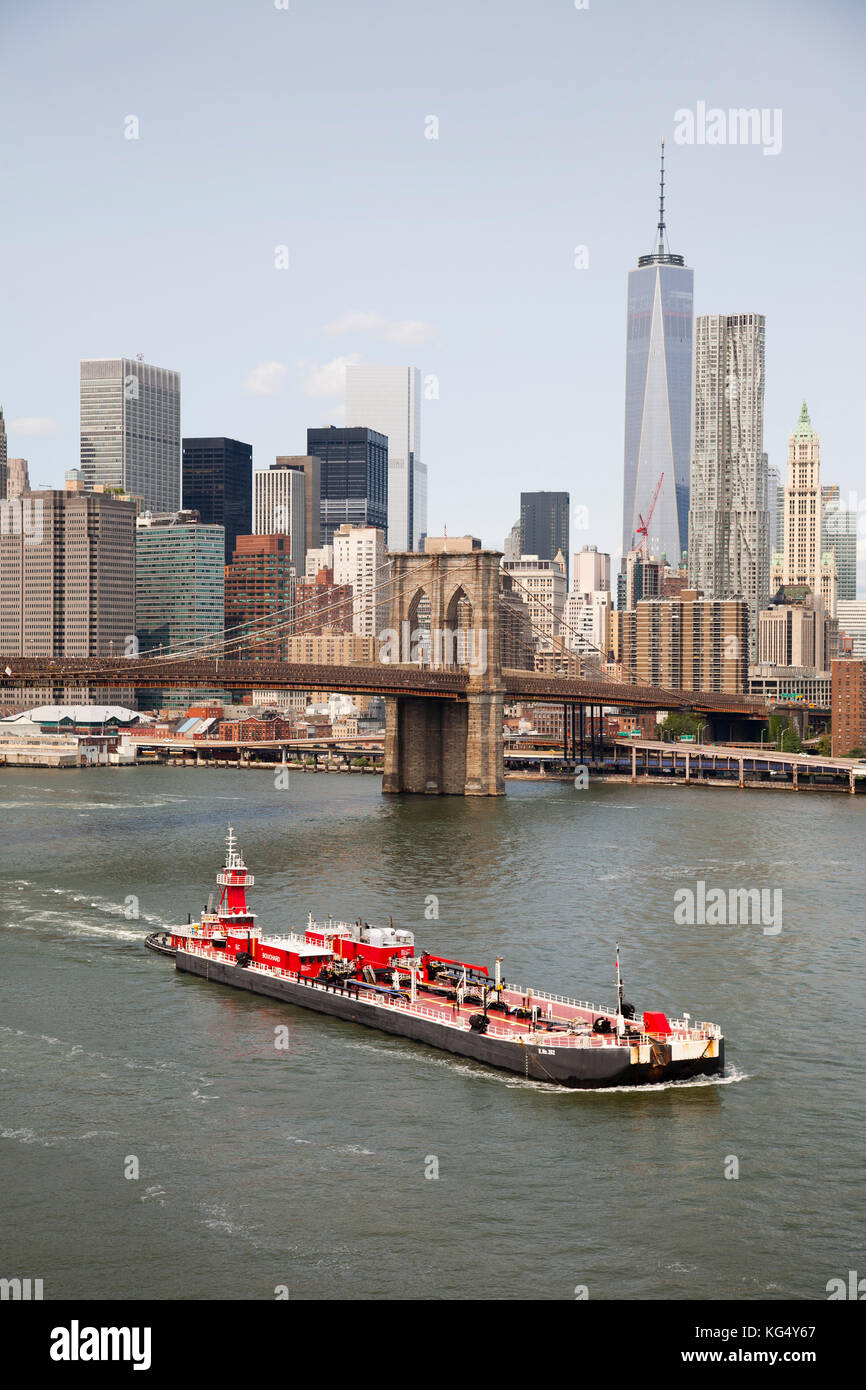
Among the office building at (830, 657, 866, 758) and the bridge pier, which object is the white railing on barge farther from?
the office building at (830, 657, 866, 758)

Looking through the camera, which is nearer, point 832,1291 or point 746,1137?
point 832,1291

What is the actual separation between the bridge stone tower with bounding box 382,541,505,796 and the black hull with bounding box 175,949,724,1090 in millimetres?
65607

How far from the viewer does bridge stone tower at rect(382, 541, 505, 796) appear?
103812 millimetres

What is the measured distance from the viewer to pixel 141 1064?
1307 inches

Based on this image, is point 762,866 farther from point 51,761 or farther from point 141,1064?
point 51,761

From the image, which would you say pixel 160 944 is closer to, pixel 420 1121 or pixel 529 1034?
pixel 529 1034

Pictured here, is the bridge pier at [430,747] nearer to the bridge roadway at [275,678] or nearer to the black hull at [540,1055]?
the bridge roadway at [275,678]

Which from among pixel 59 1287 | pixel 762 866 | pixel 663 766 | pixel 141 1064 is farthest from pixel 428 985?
pixel 663 766

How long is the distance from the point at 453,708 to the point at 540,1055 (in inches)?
2939

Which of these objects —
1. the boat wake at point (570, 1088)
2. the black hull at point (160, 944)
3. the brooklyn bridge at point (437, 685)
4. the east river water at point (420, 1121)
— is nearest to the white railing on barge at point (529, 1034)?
the boat wake at point (570, 1088)

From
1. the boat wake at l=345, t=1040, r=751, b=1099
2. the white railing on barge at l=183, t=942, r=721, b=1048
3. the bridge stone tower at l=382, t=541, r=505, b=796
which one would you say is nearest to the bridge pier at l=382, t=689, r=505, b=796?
the bridge stone tower at l=382, t=541, r=505, b=796

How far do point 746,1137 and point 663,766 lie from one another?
106 m

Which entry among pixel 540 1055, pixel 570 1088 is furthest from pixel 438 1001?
pixel 570 1088
